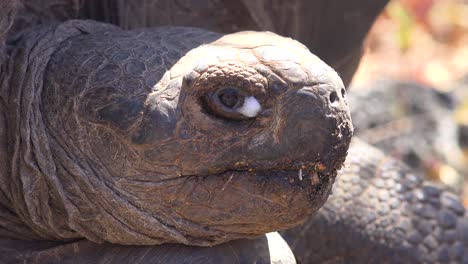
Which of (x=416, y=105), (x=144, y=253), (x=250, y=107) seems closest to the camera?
(x=250, y=107)

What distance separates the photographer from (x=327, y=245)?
3.41 meters

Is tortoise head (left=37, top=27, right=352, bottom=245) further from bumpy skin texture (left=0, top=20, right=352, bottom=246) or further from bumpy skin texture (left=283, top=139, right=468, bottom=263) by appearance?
bumpy skin texture (left=283, top=139, right=468, bottom=263)

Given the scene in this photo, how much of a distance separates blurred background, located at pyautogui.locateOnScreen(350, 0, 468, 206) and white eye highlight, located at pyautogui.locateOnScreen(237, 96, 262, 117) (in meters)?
2.97

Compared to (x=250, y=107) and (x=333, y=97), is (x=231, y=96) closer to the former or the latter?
(x=250, y=107)

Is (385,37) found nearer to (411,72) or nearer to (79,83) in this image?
(411,72)

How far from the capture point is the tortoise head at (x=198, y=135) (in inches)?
89.4

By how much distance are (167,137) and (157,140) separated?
26mm

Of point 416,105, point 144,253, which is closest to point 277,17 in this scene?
point 144,253

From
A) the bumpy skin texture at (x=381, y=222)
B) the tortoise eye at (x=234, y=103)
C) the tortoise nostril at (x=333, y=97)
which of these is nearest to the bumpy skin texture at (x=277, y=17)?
the bumpy skin texture at (x=381, y=222)

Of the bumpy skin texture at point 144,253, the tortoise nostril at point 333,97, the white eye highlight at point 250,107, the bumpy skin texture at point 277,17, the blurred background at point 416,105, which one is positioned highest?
the tortoise nostril at point 333,97

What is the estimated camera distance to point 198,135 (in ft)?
7.59

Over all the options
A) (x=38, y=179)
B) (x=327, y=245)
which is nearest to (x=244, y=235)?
(x=38, y=179)

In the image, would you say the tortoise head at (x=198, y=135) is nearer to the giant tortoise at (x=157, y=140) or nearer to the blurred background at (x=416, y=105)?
the giant tortoise at (x=157, y=140)

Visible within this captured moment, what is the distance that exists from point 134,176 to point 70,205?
0.68ft
